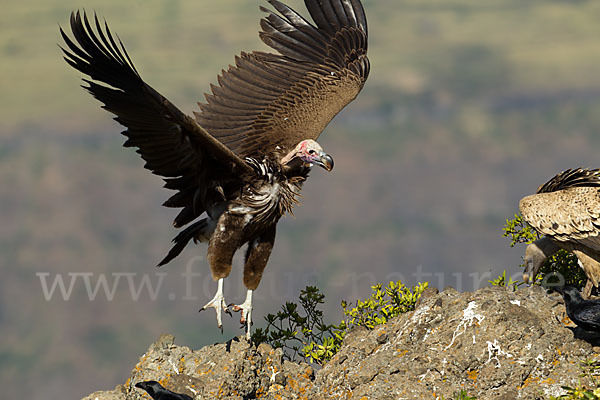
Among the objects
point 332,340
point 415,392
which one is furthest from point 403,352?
point 332,340

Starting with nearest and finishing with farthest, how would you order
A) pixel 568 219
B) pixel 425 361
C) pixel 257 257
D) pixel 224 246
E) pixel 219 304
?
pixel 425 361, pixel 219 304, pixel 224 246, pixel 257 257, pixel 568 219

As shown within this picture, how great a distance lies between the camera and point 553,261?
35.2 ft

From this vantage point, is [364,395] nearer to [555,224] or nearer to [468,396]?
[468,396]

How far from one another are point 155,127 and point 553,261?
6090 millimetres

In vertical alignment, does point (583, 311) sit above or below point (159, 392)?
below

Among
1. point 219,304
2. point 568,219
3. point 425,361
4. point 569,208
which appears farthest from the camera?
point 569,208

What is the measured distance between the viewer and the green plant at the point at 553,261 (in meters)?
10.5

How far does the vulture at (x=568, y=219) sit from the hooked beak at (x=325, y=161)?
119 inches

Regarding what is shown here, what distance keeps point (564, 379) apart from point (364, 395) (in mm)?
2093

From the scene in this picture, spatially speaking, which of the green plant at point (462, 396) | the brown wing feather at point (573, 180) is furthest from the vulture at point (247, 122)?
the brown wing feather at point (573, 180)

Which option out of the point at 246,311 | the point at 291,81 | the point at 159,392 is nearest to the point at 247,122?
the point at 291,81

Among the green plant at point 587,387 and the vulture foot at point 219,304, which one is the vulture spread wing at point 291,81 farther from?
the green plant at point 587,387

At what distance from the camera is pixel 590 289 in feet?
31.5

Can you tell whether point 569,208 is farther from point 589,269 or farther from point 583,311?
point 583,311
